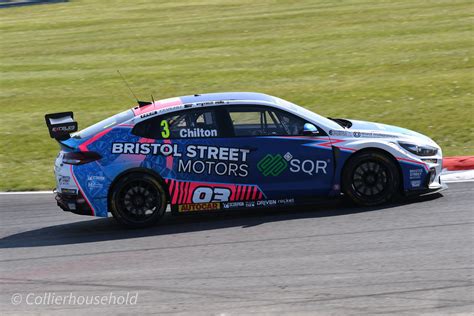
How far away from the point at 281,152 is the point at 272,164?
0.62 ft

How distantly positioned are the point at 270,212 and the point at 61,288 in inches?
132

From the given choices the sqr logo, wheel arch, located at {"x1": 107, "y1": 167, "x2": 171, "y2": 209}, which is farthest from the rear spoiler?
the sqr logo

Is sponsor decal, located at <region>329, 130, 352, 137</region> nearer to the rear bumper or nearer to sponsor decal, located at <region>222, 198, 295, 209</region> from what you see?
sponsor decal, located at <region>222, 198, 295, 209</region>

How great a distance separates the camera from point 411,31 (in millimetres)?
25141

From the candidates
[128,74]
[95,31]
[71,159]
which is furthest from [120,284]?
[95,31]

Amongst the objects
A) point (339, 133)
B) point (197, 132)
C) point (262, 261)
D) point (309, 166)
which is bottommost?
point (262, 261)

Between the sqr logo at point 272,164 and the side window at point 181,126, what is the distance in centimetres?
67

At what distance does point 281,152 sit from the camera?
10.5 meters

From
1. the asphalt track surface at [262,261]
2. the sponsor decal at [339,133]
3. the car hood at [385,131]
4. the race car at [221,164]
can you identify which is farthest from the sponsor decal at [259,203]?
the car hood at [385,131]

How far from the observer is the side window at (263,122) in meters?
10.6

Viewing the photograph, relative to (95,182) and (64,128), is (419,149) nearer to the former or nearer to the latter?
(95,182)

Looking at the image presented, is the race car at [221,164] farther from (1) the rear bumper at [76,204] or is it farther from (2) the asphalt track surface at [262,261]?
(2) the asphalt track surface at [262,261]

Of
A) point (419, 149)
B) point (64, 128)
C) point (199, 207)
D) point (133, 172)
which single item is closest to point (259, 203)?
point (199, 207)

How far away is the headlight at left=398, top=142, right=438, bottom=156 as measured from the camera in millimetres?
10727
